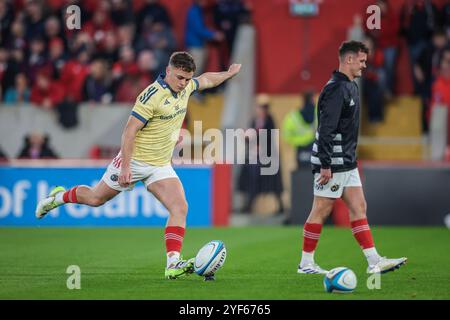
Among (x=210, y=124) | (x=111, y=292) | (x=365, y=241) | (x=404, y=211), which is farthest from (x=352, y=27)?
(x=111, y=292)

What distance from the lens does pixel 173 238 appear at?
1071cm

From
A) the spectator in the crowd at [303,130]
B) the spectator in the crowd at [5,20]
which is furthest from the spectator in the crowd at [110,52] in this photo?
the spectator in the crowd at [303,130]

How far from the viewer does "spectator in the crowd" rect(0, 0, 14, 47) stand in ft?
77.2

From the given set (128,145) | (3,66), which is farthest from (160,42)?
(128,145)

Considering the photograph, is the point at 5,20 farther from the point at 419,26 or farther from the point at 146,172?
the point at 146,172

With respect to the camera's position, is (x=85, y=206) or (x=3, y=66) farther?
(x=3, y=66)

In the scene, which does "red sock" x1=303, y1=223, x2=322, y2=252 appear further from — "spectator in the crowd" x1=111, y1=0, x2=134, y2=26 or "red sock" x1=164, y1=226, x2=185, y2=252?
"spectator in the crowd" x1=111, y1=0, x2=134, y2=26

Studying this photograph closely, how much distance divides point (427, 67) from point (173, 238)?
12.0 metres

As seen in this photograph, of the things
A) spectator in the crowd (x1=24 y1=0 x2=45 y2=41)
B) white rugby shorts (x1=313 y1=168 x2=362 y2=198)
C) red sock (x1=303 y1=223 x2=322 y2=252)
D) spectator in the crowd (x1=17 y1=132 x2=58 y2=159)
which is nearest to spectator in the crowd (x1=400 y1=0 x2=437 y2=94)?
spectator in the crowd (x1=17 y1=132 x2=58 y2=159)

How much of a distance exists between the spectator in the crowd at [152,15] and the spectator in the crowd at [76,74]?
1.54m

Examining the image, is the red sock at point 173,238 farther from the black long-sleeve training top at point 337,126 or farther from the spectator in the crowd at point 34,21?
the spectator in the crowd at point 34,21

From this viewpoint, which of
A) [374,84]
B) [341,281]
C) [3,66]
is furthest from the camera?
[3,66]

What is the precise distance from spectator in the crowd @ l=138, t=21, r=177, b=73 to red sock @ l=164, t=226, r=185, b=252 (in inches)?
460
